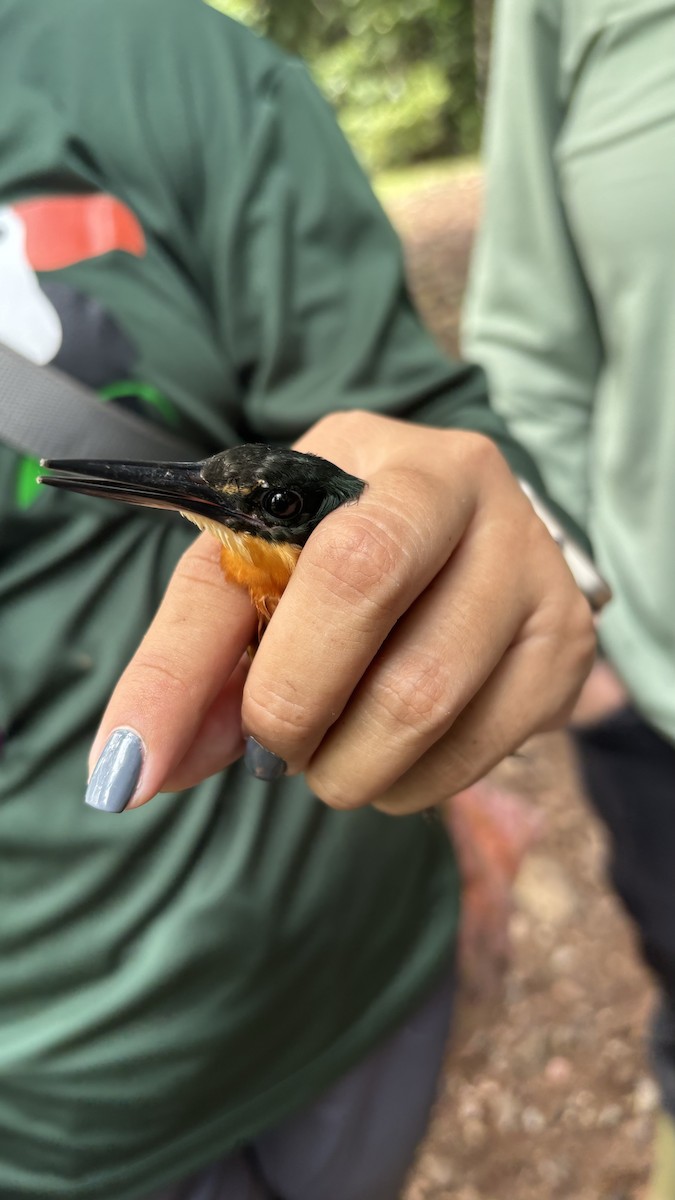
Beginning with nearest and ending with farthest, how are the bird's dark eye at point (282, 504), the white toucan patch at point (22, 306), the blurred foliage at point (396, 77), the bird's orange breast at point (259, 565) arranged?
the bird's orange breast at point (259, 565) → the bird's dark eye at point (282, 504) → the white toucan patch at point (22, 306) → the blurred foliage at point (396, 77)

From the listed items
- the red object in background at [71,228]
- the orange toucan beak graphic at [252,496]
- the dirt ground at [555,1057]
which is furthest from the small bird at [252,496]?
the dirt ground at [555,1057]

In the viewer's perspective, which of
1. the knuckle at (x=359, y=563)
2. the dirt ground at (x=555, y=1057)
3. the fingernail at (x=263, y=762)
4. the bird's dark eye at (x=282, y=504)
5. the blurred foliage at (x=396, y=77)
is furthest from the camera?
the blurred foliage at (x=396, y=77)

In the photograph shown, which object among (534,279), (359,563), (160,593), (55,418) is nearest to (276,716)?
(359,563)

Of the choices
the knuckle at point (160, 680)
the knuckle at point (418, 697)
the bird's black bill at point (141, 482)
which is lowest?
the knuckle at point (418, 697)

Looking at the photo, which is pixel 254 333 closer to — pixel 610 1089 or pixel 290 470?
pixel 290 470

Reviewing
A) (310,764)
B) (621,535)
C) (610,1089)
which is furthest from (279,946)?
(610,1089)

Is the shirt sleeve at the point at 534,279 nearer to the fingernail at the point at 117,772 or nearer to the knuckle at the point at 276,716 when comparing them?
the knuckle at the point at 276,716

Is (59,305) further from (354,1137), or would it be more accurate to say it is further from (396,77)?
(396,77)
